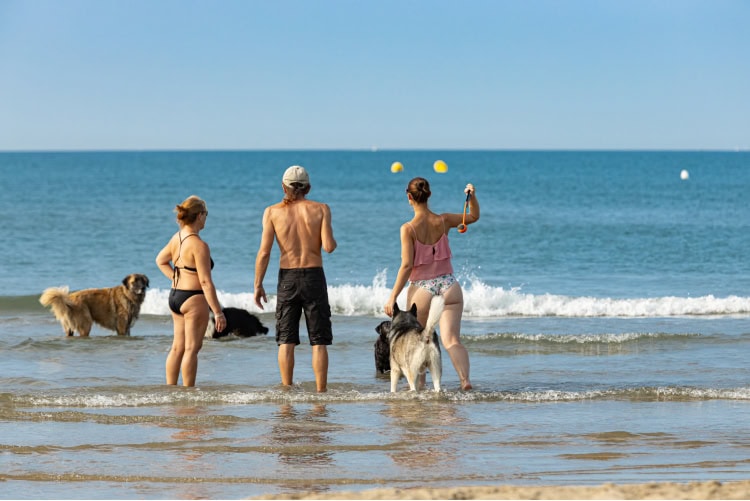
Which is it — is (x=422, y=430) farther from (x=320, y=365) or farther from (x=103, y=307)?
(x=103, y=307)

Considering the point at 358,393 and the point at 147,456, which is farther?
the point at 358,393

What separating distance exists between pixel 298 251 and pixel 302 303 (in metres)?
0.46

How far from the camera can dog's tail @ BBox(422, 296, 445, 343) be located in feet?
25.6

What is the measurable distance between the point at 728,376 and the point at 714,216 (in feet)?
98.7

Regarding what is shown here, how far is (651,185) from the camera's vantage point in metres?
64.4

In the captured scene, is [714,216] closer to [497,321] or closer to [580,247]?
[580,247]

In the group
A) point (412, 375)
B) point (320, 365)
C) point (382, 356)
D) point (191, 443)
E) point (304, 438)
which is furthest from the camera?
point (382, 356)

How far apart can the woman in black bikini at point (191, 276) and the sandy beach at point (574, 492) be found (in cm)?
290

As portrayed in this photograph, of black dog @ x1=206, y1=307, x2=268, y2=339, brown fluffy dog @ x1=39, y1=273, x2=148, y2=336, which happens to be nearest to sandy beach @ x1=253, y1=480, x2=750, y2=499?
black dog @ x1=206, y1=307, x2=268, y2=339

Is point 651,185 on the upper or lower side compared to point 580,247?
upper


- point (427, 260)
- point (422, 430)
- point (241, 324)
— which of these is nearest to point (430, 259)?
point (427, 260)

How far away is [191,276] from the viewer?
320 inches

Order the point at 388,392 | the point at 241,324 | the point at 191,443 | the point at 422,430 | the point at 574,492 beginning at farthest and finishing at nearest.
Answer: the point at 241,324, the point at 388,392, the point at 422,430, the point at 191,443, the point at 574,492

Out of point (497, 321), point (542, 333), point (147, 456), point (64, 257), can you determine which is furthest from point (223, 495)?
point (64, 257)
